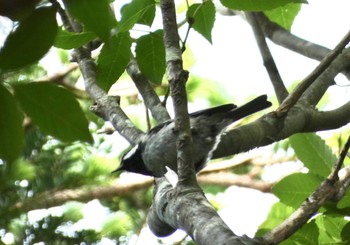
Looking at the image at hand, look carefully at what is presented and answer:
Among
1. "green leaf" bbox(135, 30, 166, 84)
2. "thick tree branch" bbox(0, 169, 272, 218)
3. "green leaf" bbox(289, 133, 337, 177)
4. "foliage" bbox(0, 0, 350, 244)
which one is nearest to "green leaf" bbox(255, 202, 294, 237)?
"foliage" bbox(0, 0, 350, 244)

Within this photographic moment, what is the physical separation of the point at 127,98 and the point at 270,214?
161cm

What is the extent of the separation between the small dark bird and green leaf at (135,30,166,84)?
15cm

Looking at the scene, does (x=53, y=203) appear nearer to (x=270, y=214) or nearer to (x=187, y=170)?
(x=270, y=214)

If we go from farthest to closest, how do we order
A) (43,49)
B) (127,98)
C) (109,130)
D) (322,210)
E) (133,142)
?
1. (127,98)
2. (109,130)
3. (133,142)
4. (322,210)
5. (43,49)

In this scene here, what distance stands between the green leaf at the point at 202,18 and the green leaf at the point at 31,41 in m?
0.90

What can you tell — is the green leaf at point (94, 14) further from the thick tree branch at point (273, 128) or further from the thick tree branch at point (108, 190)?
the thick tree branch at point (108, 190)

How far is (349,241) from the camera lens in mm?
1138

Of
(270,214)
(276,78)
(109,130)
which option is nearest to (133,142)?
(109,130)

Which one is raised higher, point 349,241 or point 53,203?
point 349,241

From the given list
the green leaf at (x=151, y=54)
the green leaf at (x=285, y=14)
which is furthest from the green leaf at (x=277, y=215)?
the green leaf at (x=285, y=14)

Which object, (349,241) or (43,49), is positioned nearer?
(43,49)

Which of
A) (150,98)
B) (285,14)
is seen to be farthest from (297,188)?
(285,14)

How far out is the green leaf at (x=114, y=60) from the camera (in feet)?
4.71

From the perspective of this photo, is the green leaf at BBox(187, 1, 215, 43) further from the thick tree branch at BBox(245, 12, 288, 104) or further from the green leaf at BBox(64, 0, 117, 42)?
the green leaf at BBox(64, 0, 117, 42)
